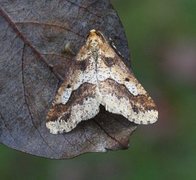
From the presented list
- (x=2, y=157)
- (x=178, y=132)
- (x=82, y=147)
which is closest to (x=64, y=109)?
(x=82, y=147)

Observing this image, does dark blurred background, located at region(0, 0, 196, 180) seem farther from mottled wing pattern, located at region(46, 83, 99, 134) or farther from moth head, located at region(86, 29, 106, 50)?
moth head, located at region(86, 29, 106, 50)

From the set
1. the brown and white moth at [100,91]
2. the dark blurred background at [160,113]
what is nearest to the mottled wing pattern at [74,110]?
the brown and white moth at [100,91]

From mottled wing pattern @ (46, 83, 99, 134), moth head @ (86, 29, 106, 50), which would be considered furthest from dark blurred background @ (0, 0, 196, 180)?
moth head @ (86, 29, 106, 50)

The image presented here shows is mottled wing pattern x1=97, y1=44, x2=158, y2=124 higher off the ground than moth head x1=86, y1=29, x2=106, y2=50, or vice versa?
moth head x1=86, y1=29, x2=106, y2=50

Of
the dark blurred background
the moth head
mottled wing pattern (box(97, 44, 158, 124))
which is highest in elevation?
the moth head

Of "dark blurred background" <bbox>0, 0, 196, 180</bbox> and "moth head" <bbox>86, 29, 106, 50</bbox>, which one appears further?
"dark blurred background" <bbox>0, 0, 196, 180</bbox>

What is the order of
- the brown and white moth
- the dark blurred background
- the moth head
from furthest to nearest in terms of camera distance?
the dark blurred background < the brown and white moth < the moth head

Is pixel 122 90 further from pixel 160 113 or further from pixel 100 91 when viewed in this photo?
pixel 160 113
